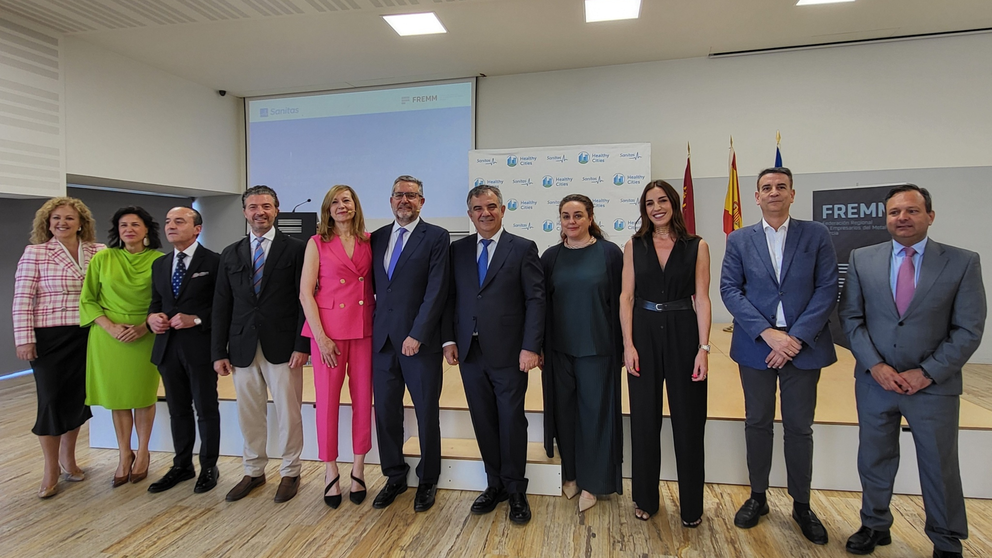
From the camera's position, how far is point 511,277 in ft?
7.91

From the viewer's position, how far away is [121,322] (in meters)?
2.83

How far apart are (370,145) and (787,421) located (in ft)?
19.2

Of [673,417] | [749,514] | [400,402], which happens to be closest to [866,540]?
[749,514]

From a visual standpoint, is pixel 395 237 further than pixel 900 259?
Yes

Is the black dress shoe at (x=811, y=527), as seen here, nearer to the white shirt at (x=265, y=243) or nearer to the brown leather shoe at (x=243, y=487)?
the brown leather shoe at (x=243, y=487)

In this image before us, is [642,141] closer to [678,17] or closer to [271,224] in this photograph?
[678,17]

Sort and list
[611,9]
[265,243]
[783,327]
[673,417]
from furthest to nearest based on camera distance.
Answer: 1. [611,9]
2. [265,243]
3. [673,417]
4. [783,327]

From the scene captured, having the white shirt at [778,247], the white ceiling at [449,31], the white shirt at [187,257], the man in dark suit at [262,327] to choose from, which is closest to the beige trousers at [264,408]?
the man in dark suit at [262,327]

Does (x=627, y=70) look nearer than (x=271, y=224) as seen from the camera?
No

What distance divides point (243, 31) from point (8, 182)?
2.56 meters

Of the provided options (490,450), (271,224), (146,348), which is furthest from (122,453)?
(490,450)

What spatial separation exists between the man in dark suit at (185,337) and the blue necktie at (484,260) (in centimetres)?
158

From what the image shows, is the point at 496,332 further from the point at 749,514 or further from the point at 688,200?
the point at 688,200

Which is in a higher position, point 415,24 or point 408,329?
point 415,24
